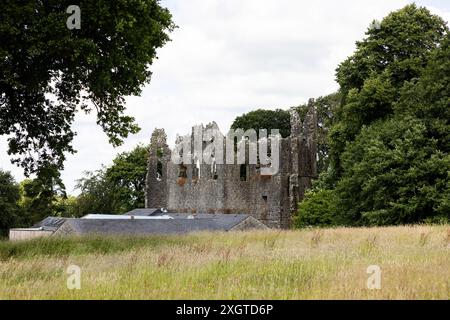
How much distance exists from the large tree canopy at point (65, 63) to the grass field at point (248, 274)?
21.5 ft

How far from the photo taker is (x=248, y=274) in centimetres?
1368

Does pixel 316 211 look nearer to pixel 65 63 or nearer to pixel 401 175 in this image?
pixel 401 175

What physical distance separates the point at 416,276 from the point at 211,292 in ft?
13.2

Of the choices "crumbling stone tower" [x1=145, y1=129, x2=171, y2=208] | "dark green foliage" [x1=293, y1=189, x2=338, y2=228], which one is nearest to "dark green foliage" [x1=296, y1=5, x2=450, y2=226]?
"dark green foliage" [x1=293, y1=189, x2=338, y2=228]

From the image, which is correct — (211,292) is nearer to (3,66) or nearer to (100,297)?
(100,297)

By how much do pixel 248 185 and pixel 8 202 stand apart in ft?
96.1

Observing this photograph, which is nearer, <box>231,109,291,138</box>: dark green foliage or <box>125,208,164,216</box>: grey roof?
<box>125,208,164,216</box>: grey roof

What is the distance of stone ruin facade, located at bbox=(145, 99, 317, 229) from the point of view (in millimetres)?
73188

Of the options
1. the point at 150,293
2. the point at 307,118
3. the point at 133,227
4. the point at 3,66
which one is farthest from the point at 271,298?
the point at 307,118

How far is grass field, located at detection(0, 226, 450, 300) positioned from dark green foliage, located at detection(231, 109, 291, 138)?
74576mm

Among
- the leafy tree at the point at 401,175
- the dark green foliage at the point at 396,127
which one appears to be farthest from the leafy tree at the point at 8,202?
the leafy tree at the point at 401,175

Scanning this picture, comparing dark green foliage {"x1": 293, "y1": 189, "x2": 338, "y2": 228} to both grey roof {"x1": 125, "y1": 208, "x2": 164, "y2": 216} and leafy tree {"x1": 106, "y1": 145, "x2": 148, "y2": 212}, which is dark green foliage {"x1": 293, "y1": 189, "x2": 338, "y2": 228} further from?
leafy tree {"x1": 106, "y1": 145, "x2": 148, "y2": 212}

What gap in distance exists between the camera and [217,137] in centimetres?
8469
